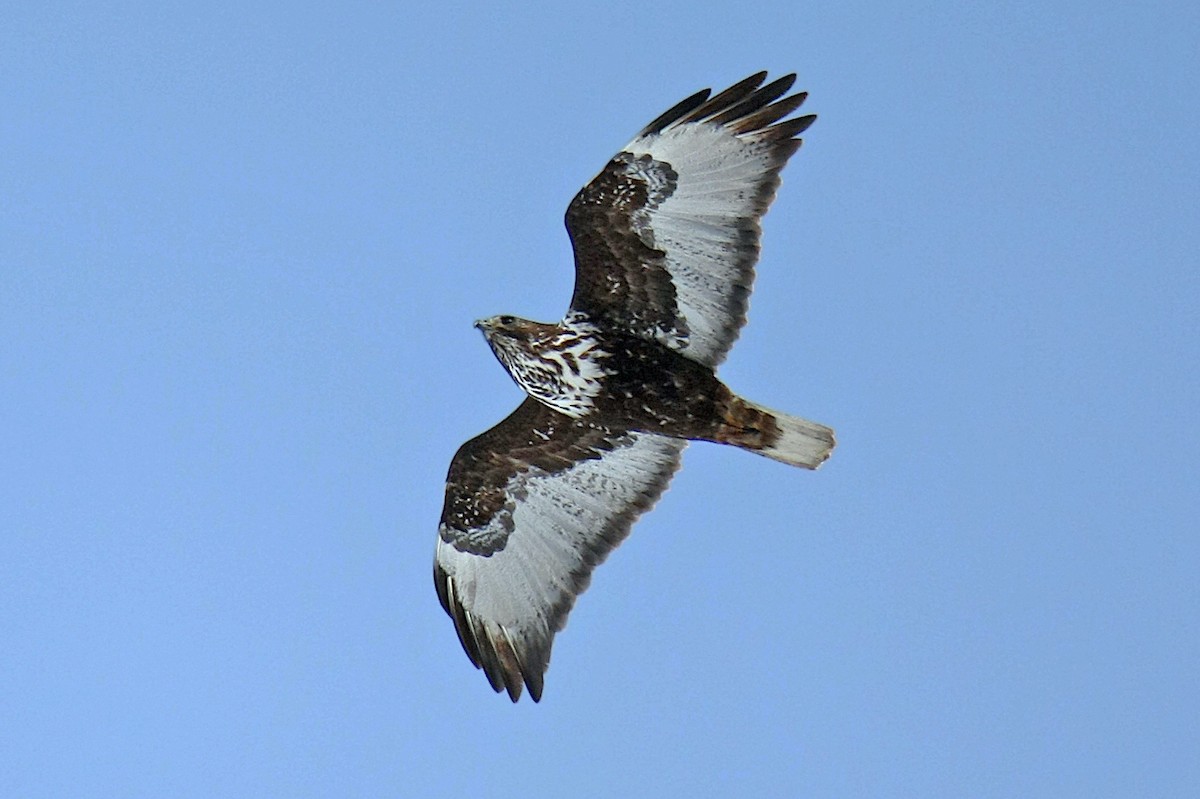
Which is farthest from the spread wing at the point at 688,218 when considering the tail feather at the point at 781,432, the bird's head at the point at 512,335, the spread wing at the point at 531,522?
the spread wing at the point at 531,522

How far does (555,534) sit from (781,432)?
232 cm

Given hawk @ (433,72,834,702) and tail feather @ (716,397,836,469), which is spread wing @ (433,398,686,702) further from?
tail feather @ (716,397,836,469)

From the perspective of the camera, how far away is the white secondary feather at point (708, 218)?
1270 cm

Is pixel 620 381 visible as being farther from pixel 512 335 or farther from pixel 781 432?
pixel 781 432

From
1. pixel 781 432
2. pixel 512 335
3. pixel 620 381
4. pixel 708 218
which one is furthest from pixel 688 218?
pixel 781 432

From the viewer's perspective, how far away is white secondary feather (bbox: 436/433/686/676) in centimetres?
1424

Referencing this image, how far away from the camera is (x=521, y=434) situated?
1439 cm

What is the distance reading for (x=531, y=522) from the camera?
1454 centimetres

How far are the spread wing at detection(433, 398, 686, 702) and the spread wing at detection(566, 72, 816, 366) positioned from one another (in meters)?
1.33

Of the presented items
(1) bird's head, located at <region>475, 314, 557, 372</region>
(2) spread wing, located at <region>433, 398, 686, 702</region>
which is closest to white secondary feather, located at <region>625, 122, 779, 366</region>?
(1) bird's head, located at <region>475, 314, 557, 372</region>

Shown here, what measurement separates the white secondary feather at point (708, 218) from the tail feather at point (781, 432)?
459 millimetres

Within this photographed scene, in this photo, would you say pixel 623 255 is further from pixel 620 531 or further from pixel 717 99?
pixel 620 531

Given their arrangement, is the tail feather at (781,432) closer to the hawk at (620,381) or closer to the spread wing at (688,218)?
the hawk at (620,381)

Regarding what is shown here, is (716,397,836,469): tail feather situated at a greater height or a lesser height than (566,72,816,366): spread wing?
lesser
